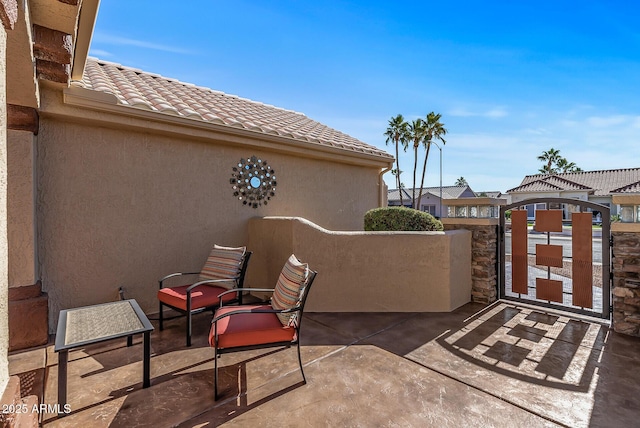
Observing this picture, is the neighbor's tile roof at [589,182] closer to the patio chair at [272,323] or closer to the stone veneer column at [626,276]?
the stone veneer column at [626,276]

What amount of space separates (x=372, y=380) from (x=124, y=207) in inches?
187

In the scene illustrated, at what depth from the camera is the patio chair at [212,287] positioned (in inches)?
176

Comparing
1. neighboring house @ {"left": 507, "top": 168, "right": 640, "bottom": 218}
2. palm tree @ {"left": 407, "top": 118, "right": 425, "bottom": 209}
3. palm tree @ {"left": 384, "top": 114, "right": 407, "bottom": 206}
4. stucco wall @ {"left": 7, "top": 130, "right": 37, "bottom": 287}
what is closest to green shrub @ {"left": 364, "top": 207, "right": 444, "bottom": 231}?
stucco wall @ {"left": 7, "top": 130, "right": 37, "bottom": 287}

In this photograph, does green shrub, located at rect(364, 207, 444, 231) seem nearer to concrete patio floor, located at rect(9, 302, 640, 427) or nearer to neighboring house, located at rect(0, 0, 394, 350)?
neighboring house, located at rect(0, 0, 394, 350)

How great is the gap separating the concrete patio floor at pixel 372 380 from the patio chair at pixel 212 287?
522 mm

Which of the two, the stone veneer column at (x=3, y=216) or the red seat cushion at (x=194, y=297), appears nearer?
the stone veneer column at (x=3, y=216)

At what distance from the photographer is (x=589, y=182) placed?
2852 cm

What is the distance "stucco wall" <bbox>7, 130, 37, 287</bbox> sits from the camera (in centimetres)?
415

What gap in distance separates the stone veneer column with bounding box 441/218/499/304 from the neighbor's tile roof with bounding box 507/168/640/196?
26.7m

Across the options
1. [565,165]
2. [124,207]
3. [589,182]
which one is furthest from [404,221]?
[565,165]

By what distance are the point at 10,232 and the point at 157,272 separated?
208cm

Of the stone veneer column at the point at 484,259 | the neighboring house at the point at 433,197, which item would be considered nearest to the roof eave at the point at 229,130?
the stone veneer column at the point at 484,259

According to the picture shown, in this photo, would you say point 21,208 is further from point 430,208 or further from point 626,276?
point 430,208

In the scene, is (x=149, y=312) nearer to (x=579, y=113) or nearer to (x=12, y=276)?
(x=12, y=276)
